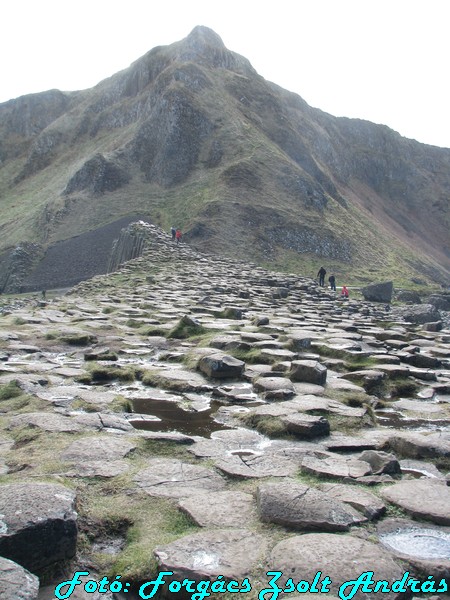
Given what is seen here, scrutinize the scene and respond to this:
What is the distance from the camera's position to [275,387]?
6.05m

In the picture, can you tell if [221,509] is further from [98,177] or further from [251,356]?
[98,177]

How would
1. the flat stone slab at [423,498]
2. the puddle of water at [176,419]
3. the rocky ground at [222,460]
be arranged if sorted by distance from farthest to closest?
the puddle of water at [176,419] → the flat stone slab at [423,498] → the rocky ground at [222,460]

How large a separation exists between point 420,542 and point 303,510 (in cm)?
60

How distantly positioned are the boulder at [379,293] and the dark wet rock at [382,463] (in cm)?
2211

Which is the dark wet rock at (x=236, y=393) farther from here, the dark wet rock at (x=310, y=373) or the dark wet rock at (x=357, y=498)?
the dark wet rock at (x=357, y=498)

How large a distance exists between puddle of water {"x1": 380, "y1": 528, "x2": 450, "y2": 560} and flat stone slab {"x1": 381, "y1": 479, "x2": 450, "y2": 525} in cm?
15

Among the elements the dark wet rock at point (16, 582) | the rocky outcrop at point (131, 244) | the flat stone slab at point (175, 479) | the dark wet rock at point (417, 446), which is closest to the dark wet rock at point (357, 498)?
the flat stone slab at point (175, 479)

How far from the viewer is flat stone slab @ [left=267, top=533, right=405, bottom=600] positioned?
2.49m

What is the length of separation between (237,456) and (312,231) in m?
39.7

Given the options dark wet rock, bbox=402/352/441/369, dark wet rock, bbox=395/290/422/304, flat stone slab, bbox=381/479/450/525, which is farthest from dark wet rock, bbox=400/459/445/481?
dark wet rock, bbox=395/290/422/304

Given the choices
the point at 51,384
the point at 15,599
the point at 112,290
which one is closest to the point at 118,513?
the point at 15,599

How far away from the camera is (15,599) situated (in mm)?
2197

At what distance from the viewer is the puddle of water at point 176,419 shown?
193 inches

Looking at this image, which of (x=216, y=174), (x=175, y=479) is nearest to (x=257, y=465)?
(x=175, y=479)
